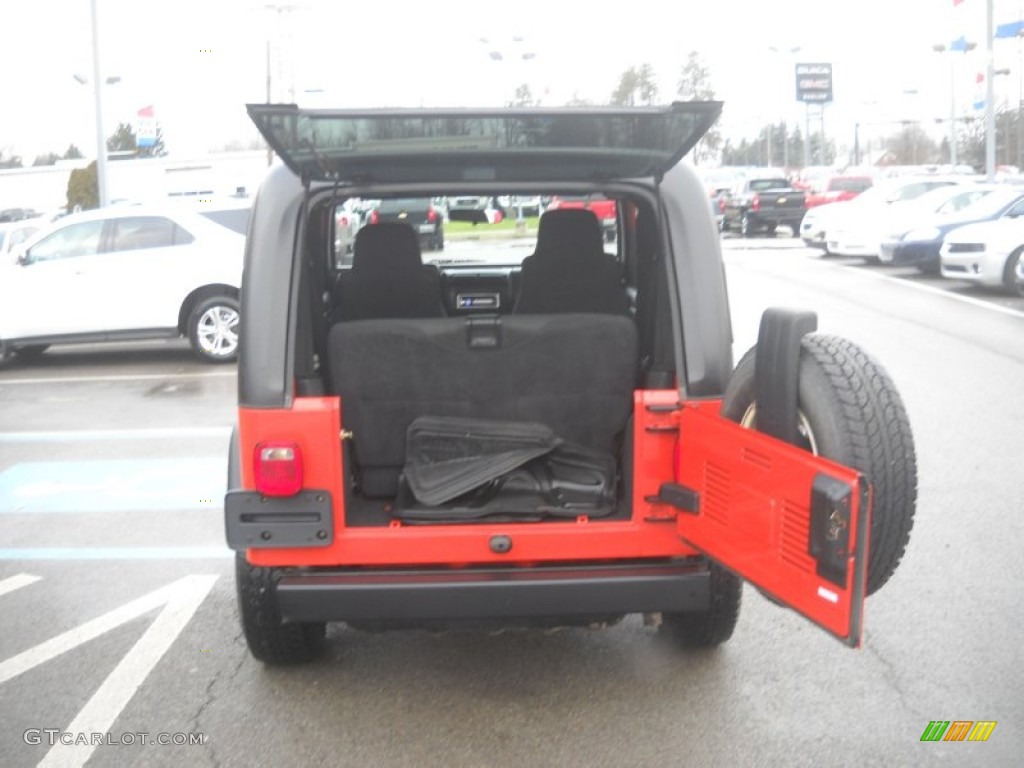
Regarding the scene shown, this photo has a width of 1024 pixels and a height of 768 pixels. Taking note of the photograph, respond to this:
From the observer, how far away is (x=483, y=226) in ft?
22.2

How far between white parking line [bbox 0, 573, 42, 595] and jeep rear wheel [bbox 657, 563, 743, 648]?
10.6 feet

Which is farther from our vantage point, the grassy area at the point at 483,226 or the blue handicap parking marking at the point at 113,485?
the blue handicap parking marking at the point at 113,485

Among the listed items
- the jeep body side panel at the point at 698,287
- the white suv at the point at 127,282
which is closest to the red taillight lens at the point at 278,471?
the jeep body side panel at the point at 698,287

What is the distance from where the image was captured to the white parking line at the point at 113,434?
390 inches

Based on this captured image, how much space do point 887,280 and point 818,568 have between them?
19.2 meters

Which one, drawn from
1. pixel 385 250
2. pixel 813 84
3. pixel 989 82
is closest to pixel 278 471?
pixel 385 250

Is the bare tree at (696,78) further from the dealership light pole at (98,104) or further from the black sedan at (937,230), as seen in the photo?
the dealership light pole at (98,104)

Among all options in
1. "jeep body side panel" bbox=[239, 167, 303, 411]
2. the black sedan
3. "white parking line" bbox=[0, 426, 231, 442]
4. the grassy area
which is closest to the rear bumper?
"jeep body side panel" bbox=[239, 167, 303, 411]

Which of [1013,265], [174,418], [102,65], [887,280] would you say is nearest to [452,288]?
[174,418]

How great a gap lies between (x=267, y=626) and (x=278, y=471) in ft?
2.43

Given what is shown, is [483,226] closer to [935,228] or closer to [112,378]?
[112,378]

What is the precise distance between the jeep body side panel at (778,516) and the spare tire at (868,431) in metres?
0.18

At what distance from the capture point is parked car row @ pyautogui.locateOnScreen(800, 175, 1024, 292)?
58.9 ft

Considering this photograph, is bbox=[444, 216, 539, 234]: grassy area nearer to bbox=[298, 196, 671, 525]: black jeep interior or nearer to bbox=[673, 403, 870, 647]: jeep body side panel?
bbox=[298, 196, 671, 525]: black jeep interior
